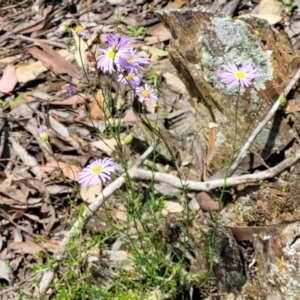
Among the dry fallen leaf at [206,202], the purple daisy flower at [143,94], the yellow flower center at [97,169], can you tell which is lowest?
the dry fallen leaf at [206,202]

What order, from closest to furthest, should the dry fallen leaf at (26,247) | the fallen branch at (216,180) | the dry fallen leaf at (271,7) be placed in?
the fallen branch at (216,180) < the dry fallen leaf at (26,247) < the dry fallen leaf at (271,7)

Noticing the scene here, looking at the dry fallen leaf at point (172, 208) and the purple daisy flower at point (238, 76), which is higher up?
the purple daisy flower at point (238, 76)

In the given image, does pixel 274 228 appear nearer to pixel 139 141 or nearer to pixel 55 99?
pixel 139 141

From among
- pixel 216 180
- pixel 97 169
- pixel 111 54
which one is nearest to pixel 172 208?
pixel 216 180

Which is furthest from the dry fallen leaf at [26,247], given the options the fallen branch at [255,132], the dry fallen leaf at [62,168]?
the fallen branch at [255,132]

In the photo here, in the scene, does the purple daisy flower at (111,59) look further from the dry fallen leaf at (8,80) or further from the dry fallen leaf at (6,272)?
the dry fallen leaf at (8,80)

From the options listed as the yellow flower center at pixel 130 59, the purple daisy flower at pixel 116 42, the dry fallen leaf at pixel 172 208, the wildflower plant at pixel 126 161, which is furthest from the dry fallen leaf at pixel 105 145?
the purple daisy flower at pixel 116 42

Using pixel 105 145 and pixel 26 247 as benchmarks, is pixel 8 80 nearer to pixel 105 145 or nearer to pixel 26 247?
pixel 105 145

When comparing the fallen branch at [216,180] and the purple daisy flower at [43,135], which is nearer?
the purple daisy flower at [43,135]

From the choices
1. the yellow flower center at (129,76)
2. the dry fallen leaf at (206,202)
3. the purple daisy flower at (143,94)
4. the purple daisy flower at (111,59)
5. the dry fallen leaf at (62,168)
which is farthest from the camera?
the dry fallen leaf at (62,168)
